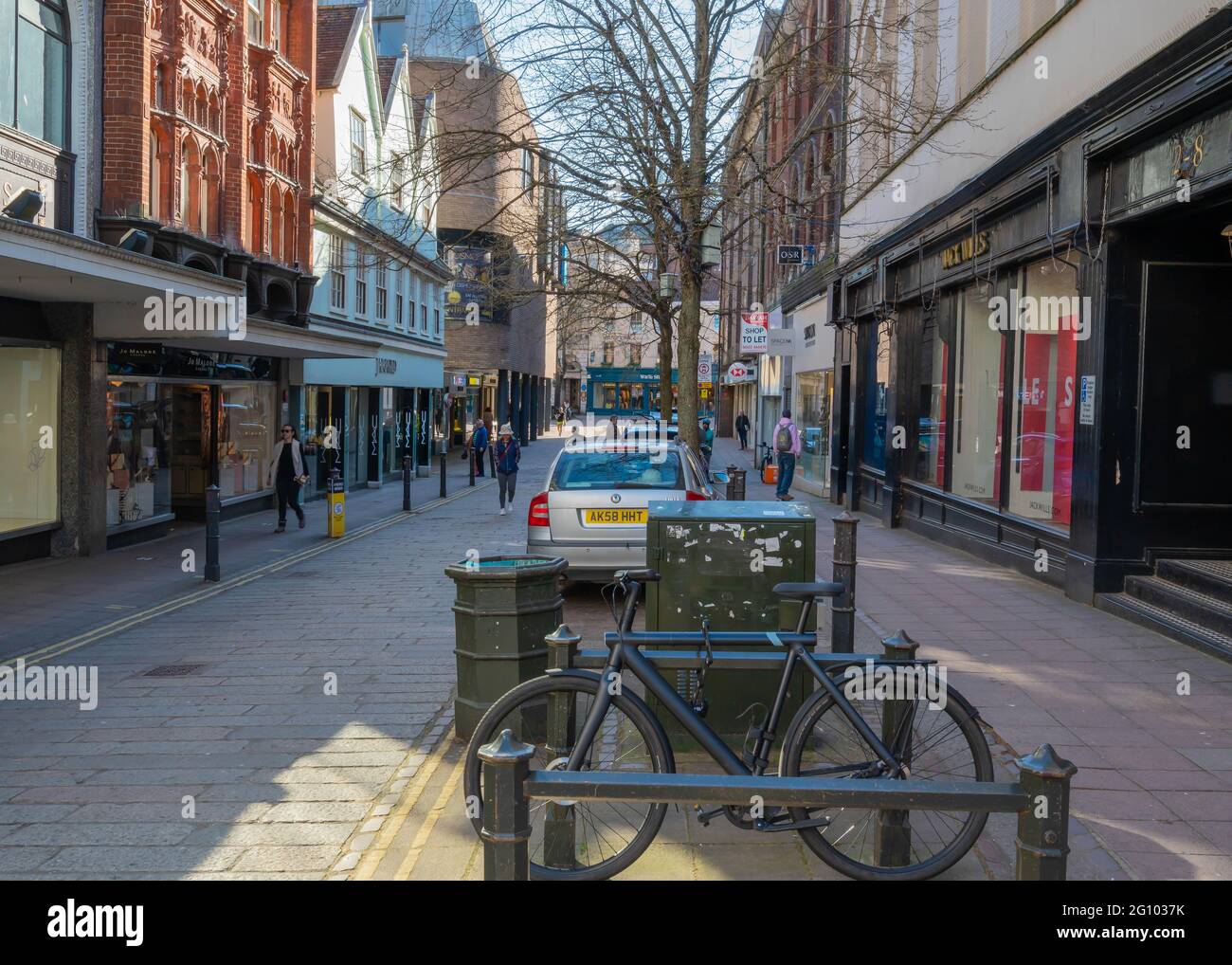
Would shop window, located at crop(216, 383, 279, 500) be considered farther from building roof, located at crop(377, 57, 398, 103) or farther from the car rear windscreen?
building roof, located at crop(377, 57, 398, 103)

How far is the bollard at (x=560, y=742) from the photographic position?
452 centimetres

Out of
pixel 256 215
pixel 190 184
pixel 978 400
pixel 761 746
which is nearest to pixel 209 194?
pixel 190 184

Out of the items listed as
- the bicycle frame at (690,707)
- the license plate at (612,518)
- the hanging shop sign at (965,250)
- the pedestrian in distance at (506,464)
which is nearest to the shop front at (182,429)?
the pedestrian in distance at (506,464)

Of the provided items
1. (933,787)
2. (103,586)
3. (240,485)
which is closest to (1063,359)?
(933,787)

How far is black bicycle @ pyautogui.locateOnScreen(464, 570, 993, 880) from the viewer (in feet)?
14.6

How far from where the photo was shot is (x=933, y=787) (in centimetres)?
336

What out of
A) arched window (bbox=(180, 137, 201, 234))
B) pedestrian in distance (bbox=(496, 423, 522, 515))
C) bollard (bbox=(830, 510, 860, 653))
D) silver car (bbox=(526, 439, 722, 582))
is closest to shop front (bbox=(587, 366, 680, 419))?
pedestrian in distance (bbox=(496, 423, 522, 515))

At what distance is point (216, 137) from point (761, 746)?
59.5 feet

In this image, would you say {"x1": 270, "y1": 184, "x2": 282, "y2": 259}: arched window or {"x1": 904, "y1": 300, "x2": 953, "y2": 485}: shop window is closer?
{"x1": 904, "y1": 300, "x2": 953, "y2": 485}: shop window

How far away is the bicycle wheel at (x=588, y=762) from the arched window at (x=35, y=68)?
12.2 meters

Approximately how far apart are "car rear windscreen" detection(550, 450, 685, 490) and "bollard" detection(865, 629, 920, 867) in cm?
732

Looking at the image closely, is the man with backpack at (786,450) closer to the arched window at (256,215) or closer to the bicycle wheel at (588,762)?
the arched window at (256,215)

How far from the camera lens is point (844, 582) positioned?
696 centimetres

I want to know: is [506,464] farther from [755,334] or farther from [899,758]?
[899,758]
